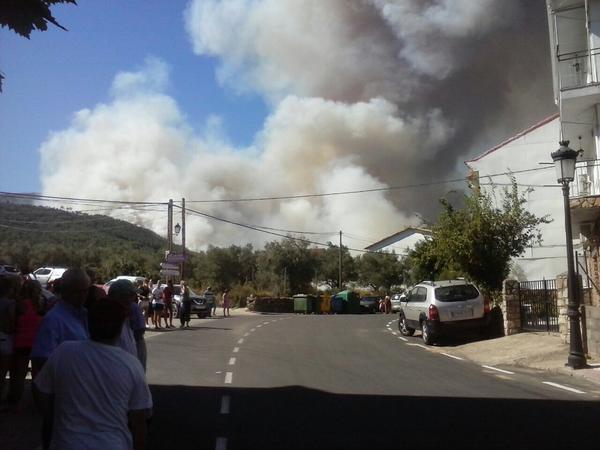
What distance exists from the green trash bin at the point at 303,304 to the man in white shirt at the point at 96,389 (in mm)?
43007

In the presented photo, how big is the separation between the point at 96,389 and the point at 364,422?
4888 millimetres

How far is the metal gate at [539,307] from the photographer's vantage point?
16.9 m

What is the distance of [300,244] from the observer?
63.1 metres

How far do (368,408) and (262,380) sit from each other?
2.83 m

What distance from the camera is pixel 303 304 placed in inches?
1817

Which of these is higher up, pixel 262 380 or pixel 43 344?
pixel 43 344

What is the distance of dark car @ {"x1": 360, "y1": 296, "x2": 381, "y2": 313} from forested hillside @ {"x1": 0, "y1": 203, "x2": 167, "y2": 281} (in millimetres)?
19287

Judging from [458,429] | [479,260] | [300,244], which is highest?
[300,244]

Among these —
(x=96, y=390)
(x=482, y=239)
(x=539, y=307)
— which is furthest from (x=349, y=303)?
(x=96, y=390)

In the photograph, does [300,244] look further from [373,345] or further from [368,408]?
[368,408]

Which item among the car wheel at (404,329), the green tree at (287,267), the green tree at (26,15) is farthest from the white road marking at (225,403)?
the green tree at (287,267)

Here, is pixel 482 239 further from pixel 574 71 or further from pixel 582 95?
pixel 574 71

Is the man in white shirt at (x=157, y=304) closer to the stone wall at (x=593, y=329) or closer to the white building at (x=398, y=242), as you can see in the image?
the stone wall at (x=593, y=329)

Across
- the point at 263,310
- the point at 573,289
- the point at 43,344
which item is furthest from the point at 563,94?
the point at 263,310
